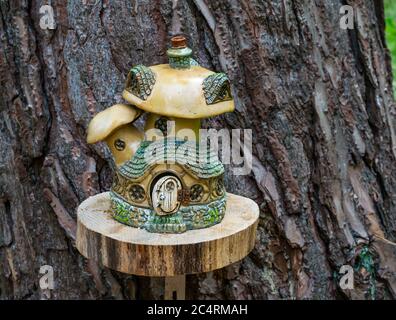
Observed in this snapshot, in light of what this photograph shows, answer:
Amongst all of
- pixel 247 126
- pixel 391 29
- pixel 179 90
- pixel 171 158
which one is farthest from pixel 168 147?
pixel 391 29

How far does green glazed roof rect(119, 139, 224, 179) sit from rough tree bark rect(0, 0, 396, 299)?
442mm

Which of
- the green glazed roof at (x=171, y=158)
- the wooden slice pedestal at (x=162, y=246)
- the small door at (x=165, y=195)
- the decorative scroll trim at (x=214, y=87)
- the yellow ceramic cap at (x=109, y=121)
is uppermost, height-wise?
the decorative scroll trim at (x=214, y=87)

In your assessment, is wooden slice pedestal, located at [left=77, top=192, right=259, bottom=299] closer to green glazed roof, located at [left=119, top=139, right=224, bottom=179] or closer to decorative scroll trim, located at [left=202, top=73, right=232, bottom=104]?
green glazed roof, located at [left=119, top=139, right=224, bottom=179]

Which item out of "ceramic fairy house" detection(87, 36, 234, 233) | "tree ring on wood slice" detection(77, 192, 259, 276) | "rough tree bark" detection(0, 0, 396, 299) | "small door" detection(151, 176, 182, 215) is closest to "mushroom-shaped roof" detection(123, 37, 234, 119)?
"ceramic fairy house" detection(87, 36, 234, 233)

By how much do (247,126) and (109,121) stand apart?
612 millimetres

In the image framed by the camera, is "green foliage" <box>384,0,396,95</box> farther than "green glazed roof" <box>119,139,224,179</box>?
Yes

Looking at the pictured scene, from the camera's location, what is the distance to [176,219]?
1.67m

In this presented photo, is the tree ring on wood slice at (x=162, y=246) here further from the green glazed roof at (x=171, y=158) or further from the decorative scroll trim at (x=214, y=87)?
the decorative scroll trim at (x=214, y=87)

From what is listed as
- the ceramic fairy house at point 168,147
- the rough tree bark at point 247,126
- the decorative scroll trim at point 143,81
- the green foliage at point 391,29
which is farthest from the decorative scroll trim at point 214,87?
the green foliage at point 391,29

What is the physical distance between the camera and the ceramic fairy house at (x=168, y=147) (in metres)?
1.63

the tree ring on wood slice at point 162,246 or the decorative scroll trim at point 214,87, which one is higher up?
the decorative scroll trim at point 214,87

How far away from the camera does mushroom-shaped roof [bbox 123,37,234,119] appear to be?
1621 mm

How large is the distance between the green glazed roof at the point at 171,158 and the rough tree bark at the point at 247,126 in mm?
442

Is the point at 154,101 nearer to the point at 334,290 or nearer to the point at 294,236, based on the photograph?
the point at 294,236
